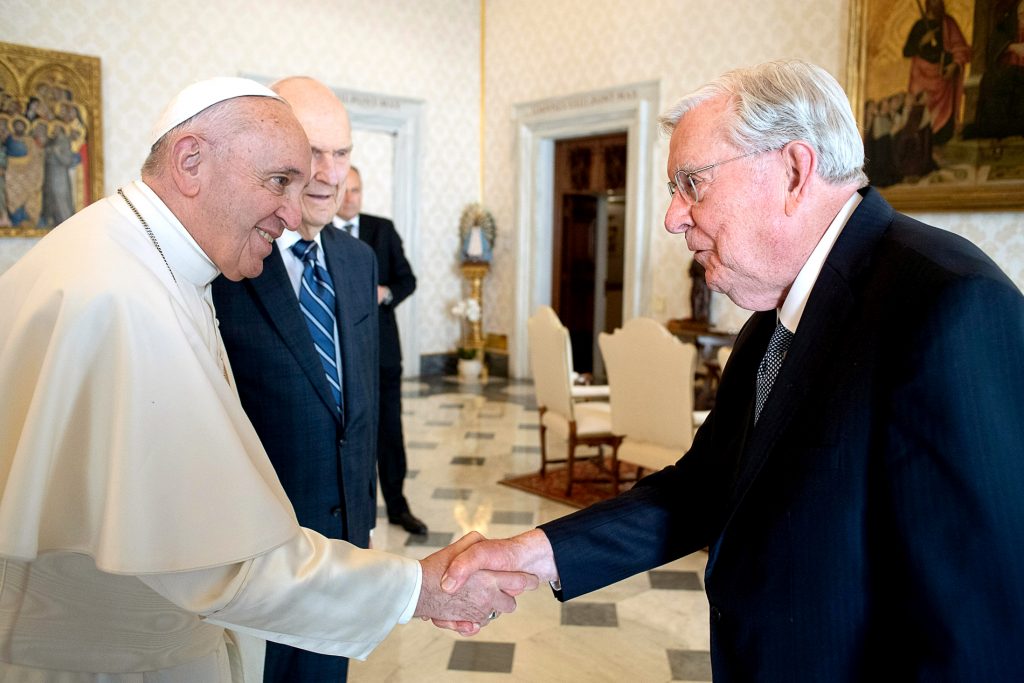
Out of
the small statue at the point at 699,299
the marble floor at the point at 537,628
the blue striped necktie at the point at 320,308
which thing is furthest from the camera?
the small statue at the point at 699,299

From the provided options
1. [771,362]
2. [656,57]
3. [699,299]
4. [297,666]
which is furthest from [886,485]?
[656,57]

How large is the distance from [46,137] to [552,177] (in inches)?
220

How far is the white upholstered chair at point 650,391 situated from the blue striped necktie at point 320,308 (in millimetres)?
2657

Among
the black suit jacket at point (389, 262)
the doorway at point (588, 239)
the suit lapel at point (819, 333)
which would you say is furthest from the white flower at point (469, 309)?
the suit lapel at point (819, 333)

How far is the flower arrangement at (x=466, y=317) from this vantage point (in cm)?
1065

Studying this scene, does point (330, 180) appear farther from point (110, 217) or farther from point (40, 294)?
point (40, 294)

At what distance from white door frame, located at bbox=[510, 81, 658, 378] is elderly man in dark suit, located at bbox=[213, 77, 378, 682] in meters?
7.02

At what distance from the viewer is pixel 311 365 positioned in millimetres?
2053

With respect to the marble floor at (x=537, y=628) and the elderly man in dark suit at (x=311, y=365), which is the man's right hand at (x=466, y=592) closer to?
the elderly man in dark suit at (x=311, y=365)

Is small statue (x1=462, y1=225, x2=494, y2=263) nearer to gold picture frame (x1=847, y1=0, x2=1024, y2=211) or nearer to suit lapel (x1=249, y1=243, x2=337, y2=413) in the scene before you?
gold picture frame (x1=847, y1=0, x2=1024, y2=211)

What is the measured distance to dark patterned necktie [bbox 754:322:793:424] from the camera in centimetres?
160

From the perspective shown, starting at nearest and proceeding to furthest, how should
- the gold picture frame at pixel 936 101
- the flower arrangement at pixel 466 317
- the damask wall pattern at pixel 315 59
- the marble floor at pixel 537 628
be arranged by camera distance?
the marble floor at pixel 537 628
the gold picture frame at pixel 936 101
the damask wall pattern at pixel 315 59
the flower arrangement at pixel 466 317

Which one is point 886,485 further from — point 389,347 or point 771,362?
point 389,347

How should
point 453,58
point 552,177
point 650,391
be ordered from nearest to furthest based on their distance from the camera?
point 650,391 < point 552,177 < point 453,58
